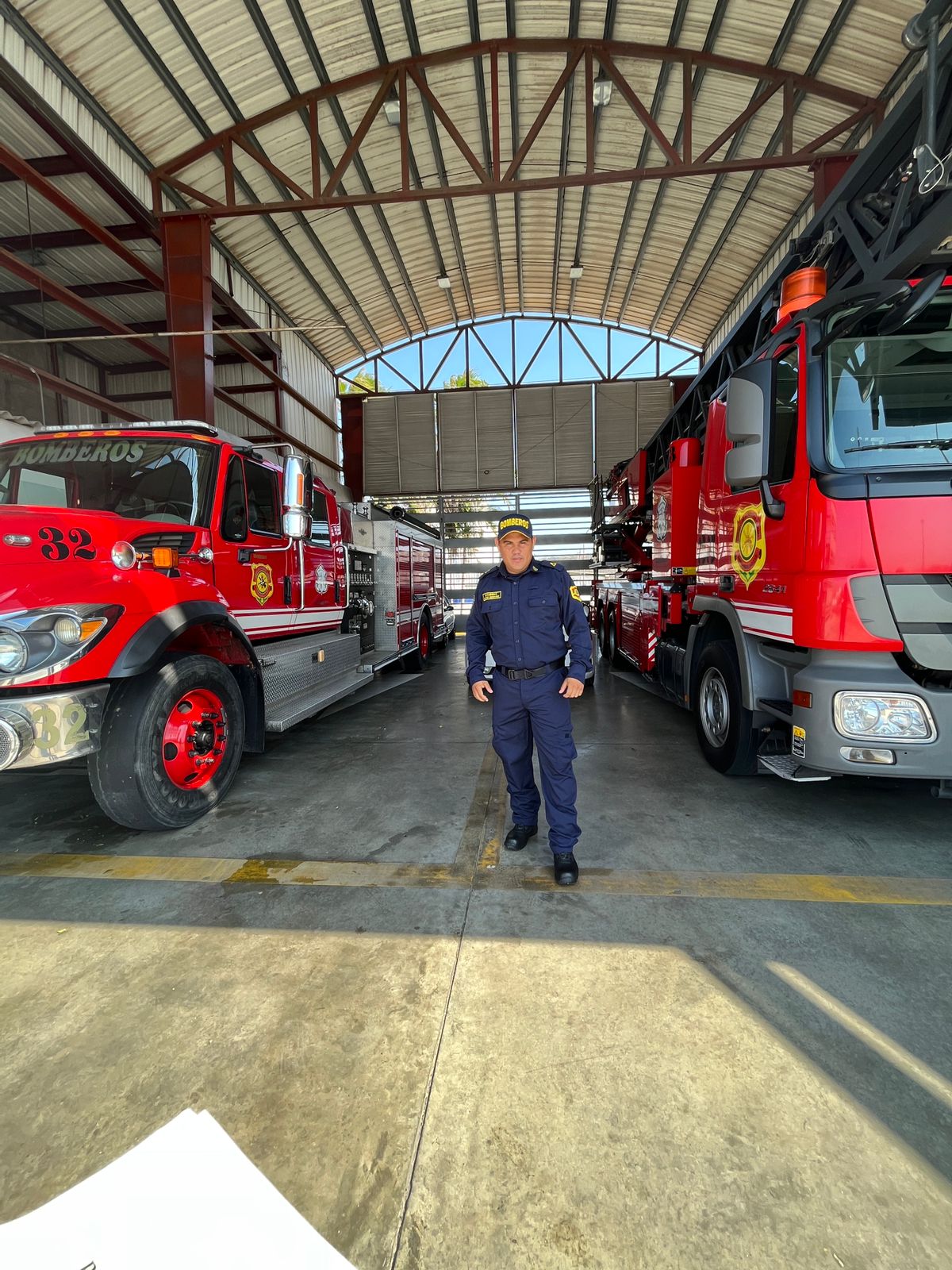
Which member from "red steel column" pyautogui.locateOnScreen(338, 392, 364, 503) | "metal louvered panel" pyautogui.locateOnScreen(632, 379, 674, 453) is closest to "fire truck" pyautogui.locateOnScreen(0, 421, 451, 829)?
"red steel column" pyautogui.locateOnScreen(338, 392, 364, 503)

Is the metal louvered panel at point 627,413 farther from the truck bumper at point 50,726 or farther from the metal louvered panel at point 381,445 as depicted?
the truck bumper at point 50,726

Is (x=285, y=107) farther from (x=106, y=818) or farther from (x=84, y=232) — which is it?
(x=106, y=818)

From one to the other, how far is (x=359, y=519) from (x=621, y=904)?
22.1ft

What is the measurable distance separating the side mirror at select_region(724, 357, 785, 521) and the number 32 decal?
136 inches

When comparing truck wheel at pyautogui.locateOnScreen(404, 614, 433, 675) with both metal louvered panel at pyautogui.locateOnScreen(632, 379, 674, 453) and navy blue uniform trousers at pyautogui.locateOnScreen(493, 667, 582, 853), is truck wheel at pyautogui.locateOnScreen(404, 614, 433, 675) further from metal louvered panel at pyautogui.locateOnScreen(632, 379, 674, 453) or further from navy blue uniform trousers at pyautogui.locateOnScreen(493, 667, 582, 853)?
metal louvered panel at pyautogui.locateOnScreen(632, 379, 674, 453)

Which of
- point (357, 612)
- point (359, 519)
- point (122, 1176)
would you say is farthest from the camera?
point (359, 519)

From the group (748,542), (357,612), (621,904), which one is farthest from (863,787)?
(357,612)

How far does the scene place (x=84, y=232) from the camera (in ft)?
31.9

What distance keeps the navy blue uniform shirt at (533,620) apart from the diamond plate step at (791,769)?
1375 millimetres

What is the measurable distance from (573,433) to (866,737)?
17.8 metres

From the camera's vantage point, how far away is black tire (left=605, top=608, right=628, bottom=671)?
9.62 metres

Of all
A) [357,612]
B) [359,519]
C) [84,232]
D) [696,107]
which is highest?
[696,107]

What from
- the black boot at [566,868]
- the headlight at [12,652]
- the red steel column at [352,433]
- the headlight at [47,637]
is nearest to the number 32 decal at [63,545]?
the headlight at [47,637]

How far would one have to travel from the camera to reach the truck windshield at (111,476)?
4020mm
